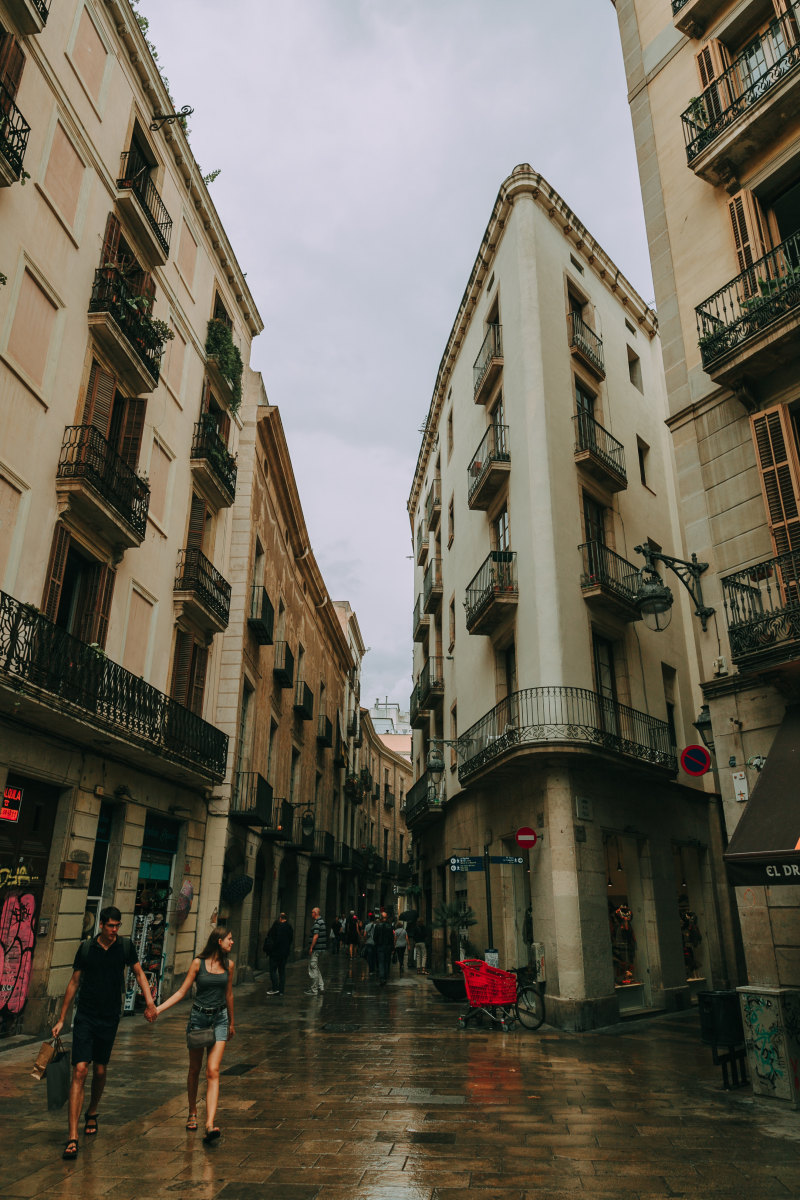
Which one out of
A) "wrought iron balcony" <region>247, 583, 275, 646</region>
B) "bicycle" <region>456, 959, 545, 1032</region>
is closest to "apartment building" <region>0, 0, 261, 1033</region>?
"wrought iron balcony" <region>247, 583, 275, 646</region>

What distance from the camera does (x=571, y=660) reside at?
1625cm

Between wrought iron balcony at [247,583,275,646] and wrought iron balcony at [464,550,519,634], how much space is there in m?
6.41

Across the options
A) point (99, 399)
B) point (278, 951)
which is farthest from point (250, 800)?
point (99, 399)

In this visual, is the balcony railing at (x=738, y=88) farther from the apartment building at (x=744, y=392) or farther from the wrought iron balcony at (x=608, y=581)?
the wrought iron balcony at (x=608, y=581)

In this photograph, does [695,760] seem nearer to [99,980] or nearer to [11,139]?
[99,980]

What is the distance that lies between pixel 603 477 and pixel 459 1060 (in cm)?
1321

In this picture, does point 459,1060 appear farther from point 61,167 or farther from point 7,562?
point 61,167

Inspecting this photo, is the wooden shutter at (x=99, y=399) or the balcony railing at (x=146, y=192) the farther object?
the balcony railing at (x=146, y=192)

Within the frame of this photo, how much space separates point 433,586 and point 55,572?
53.6 feet

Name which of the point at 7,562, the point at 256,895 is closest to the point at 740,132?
the point at 7,562

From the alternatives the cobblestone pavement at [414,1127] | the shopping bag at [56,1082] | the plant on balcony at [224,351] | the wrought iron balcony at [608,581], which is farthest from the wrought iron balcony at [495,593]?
the shopping bag at [56,1082]

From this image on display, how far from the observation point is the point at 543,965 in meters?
14.7

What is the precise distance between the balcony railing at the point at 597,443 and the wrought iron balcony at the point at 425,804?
11.5 meters

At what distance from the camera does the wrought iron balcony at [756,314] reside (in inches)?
400
